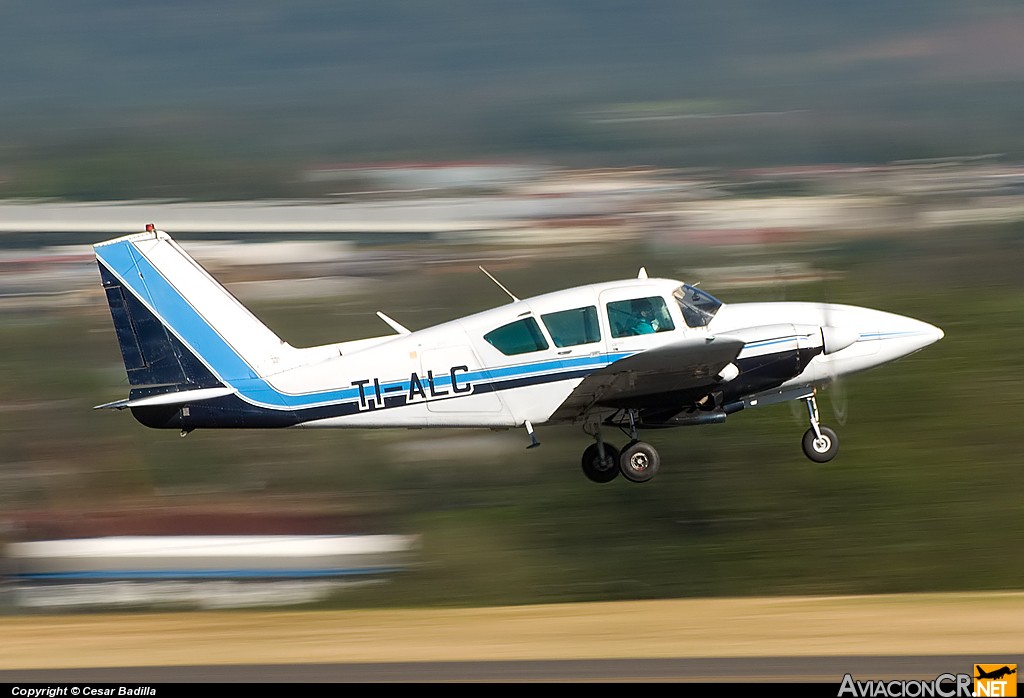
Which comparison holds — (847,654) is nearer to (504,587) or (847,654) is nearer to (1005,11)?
(504,587)

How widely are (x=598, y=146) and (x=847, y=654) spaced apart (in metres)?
88.9

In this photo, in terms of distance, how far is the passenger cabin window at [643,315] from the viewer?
48.4 ft

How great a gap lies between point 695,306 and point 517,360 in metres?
2.24

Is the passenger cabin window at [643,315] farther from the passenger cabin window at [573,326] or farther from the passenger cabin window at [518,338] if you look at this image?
the passenger cabin window at [518,338]

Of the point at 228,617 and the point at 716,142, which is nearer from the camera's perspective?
the point at 228,617

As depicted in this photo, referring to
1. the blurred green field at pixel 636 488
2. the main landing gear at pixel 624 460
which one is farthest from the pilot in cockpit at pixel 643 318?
the blurred green field at pixel 636 488

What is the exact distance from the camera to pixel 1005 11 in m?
158

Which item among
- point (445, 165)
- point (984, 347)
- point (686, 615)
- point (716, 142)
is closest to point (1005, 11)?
point (716, 142)

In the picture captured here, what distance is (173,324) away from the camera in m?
16.0

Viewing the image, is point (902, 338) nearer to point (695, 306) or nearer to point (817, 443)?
point (817, 443)

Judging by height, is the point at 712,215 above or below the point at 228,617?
above

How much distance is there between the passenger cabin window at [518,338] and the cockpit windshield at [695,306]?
5.56ft

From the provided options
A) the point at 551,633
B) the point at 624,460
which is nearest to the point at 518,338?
the point at 624,460

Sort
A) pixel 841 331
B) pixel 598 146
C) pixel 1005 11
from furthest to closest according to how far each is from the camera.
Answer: pixel 1005 11 < pixel 598 146 < pixel 841 331
